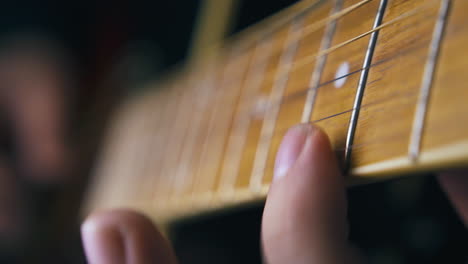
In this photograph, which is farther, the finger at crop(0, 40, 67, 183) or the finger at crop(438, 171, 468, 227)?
the finger at crop(0, 40, 67, 183)

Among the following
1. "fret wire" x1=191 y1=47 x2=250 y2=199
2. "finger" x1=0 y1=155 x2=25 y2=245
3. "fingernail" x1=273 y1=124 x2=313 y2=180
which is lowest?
"finger" x1=0 y1=155 x2=25 y2=245

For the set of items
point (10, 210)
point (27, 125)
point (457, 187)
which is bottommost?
point (10, 210)

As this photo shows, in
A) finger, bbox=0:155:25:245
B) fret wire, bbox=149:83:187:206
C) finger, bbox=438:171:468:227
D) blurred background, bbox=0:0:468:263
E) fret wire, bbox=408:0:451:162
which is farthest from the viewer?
finger, bbox=0:155:25:245

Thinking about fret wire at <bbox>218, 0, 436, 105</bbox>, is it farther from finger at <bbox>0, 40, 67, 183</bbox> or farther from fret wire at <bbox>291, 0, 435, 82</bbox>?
finger at <bbox>0, 40, 67, 183</bbox>

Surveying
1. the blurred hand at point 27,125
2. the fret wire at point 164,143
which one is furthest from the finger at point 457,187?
the blurred hand at point 27,125

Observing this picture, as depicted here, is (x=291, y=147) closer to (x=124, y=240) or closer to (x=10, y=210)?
(x=124, y=240)

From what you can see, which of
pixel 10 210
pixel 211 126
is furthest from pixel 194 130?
pixel 10 210

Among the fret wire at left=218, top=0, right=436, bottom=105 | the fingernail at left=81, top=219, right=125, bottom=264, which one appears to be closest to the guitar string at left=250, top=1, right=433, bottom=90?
the fret wire at left=218, top=0, right=436, bottom=105
